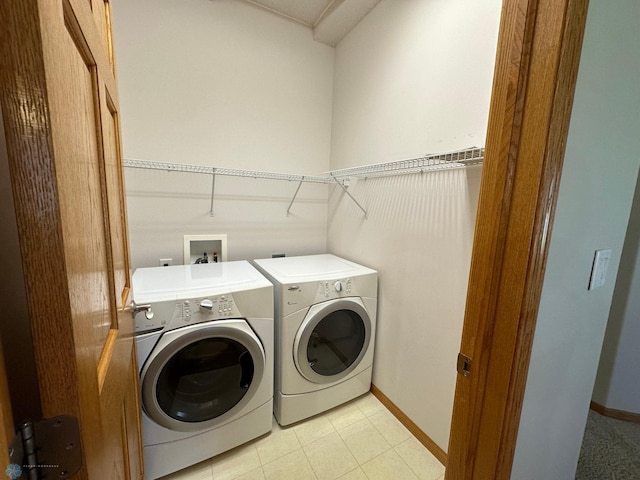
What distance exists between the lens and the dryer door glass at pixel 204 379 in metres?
1.23

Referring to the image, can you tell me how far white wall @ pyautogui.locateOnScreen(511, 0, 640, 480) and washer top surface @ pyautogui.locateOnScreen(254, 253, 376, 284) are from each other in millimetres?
1016

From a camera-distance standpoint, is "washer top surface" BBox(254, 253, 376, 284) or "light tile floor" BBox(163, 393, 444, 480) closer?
"light tile floor" BBox(163, 393, 444, 480)

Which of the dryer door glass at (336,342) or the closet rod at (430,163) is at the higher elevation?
the closet rod at (430,163)

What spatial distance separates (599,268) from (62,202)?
133 centimetres

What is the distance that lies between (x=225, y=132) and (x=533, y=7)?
1774mm

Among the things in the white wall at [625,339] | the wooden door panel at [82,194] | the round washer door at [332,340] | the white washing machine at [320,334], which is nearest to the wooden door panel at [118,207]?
the wooden door panel at [82,194]

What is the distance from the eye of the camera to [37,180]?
0.30m

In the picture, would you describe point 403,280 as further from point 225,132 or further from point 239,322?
point 225,132

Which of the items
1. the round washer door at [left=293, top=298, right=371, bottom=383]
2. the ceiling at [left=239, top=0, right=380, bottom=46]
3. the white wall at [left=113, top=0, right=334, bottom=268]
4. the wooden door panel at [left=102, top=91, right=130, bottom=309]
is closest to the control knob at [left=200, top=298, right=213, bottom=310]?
the wooden door panel at [left=102, top=91, right=130, bottom=309]

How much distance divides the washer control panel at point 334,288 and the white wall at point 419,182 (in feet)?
1.01

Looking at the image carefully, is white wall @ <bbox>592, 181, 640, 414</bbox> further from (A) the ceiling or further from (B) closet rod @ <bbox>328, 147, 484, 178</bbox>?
(A) the ceiling

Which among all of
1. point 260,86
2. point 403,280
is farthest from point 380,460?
point 260,86

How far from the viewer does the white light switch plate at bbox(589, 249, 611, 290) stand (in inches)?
33.7

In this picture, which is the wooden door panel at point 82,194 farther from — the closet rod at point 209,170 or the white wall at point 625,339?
the white wall at point 625,339
